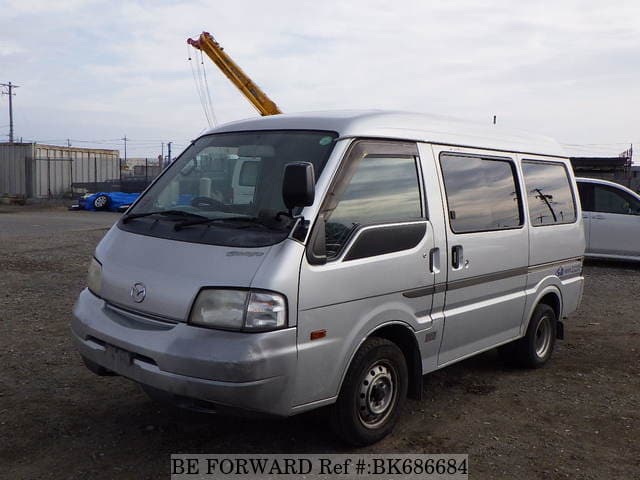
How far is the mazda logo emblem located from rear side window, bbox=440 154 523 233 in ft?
7.24

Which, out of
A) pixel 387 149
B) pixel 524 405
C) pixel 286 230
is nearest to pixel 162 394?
pixel 286 230

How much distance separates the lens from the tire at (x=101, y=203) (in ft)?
93.2

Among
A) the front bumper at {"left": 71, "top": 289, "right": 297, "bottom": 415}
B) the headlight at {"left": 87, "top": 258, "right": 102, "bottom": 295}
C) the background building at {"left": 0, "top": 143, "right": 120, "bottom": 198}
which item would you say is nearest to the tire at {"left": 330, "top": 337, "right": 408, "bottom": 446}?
the front bumper at {"left": 71, "top": 289, "right": 297, "bottom": 415}

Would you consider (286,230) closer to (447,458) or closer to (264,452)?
(264,452)

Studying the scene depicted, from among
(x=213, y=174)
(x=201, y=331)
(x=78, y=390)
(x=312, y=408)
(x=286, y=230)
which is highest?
(x=213, y=174)

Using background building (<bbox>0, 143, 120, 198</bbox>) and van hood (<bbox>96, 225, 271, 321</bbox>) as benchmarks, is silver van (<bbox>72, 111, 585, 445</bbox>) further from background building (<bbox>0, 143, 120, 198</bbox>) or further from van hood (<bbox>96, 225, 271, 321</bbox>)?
background building (<bbox>0, 143, 120, 198</bbox>)

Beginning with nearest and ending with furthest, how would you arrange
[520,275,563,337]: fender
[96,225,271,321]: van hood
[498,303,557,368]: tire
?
[96,225,271,321]: van hood
[520,275,563,337]: fender
[498,303,557,368]: tire

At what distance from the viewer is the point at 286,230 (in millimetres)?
3631

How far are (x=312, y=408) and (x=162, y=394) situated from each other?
842 mm

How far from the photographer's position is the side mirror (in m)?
3.56

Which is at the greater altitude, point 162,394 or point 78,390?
point 162,394

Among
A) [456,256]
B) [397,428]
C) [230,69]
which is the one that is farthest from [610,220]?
[230,69]

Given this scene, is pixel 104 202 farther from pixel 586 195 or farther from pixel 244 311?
pixel 244 311

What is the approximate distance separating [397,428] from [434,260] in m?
1.20
